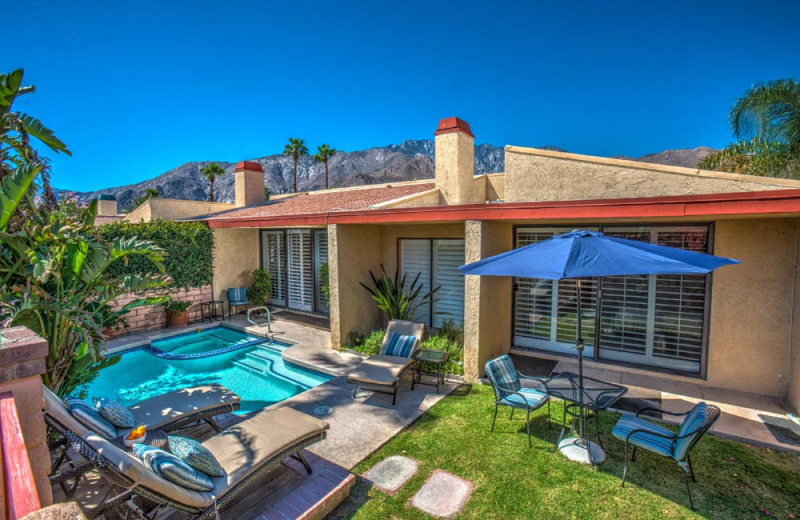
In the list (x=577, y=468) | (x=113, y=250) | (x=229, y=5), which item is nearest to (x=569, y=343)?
(x=577, y=468)

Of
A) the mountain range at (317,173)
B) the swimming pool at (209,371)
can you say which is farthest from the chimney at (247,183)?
the mountain range at (317,173)

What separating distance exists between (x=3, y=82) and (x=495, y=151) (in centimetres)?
12325

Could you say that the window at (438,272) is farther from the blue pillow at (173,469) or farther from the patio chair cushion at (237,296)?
the blue pillow at (173,469)

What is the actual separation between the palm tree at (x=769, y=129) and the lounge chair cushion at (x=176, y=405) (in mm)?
24504

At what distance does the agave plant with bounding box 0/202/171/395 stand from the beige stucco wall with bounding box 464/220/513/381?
6.47 m

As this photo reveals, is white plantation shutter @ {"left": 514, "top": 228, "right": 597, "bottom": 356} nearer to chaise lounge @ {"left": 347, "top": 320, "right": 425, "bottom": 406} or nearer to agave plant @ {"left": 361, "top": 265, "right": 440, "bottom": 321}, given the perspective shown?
agave plant @ {"left": 361, "top": 265, "right": 440, "bottom": 321}

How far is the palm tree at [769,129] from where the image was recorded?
18609mm

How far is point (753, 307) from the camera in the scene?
25.9 ft

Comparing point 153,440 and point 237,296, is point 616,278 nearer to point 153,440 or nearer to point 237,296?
point 153,440

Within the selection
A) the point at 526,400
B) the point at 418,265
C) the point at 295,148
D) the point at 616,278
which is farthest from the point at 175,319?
the point at 295,148

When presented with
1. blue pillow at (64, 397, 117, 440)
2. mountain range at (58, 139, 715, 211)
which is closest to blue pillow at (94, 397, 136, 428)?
blue pillow at (64, 397, 117, 440)

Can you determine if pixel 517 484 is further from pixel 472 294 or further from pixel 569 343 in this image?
pixel 569 343

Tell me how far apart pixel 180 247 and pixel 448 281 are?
10.5 meters

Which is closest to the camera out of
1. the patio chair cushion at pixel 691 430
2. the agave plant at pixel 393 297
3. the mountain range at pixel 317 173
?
the patio chair cushion at pixel 691 430
